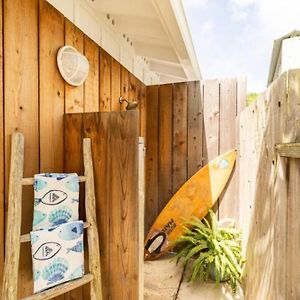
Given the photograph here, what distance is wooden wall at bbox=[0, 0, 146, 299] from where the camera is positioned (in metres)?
1.13

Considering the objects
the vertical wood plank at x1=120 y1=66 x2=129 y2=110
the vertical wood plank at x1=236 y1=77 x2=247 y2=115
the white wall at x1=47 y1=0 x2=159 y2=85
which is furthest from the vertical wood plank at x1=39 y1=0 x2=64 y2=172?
the vertical wood plank at x1=236 y1=77 x2=247 y2=115

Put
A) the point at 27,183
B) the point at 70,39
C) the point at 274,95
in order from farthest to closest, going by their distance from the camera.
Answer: the point at 70,39, the point at 27,183, the point at 274,95

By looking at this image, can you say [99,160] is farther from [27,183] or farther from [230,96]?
[230,96]

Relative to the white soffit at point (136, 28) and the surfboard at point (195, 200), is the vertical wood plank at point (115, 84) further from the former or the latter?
the surfboard at point (195, 200)

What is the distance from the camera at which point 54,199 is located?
1.25 metres

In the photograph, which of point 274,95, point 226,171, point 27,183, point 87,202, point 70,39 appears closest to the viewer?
point 274,95

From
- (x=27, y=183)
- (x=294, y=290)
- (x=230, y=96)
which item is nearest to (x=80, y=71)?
(x=27, y=183)

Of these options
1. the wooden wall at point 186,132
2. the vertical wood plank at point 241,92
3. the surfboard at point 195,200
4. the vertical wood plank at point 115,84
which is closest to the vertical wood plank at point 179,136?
the wooden wall at point 186,132

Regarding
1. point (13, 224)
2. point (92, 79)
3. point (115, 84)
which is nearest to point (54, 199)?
point (13, 224)

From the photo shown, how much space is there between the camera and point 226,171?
2.55 m

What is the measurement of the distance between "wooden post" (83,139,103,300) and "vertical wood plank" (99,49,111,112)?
0.68m

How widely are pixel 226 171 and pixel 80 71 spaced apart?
1.74 meters

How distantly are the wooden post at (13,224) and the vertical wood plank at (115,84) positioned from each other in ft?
3.74

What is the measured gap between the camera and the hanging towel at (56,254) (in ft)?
3.76
